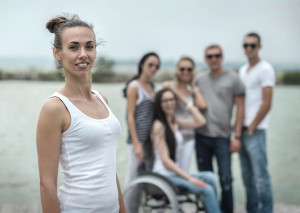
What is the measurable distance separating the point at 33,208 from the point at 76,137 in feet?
9.75

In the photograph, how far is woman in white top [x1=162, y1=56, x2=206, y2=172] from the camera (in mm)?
3232

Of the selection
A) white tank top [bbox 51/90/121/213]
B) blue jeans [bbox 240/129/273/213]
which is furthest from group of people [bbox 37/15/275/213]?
white tank top [bbox 51/90/121/213]

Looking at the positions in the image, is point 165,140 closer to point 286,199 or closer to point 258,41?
point 258,41

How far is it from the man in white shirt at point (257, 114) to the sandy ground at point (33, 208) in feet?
1.64

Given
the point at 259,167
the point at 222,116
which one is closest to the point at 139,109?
the point at 222,116

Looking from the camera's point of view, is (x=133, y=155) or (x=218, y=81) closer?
(x=133, y=155)

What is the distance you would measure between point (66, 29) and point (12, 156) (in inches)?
339

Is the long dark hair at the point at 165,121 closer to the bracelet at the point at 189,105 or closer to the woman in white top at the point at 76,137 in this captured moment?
the bracelet at the point at 189,105

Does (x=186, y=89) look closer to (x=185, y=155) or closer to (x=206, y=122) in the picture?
(x=206, y=122)

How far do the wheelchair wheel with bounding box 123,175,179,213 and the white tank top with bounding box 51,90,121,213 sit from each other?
1.33m

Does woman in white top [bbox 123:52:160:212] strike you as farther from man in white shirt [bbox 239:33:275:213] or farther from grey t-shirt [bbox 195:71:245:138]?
man in white shirt [bbox 239:33:275:213]

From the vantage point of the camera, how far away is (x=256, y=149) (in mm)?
3238

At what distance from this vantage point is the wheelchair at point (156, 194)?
8.51 ft

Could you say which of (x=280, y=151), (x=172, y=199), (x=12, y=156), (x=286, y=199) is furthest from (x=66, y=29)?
(x=280, y=151)
